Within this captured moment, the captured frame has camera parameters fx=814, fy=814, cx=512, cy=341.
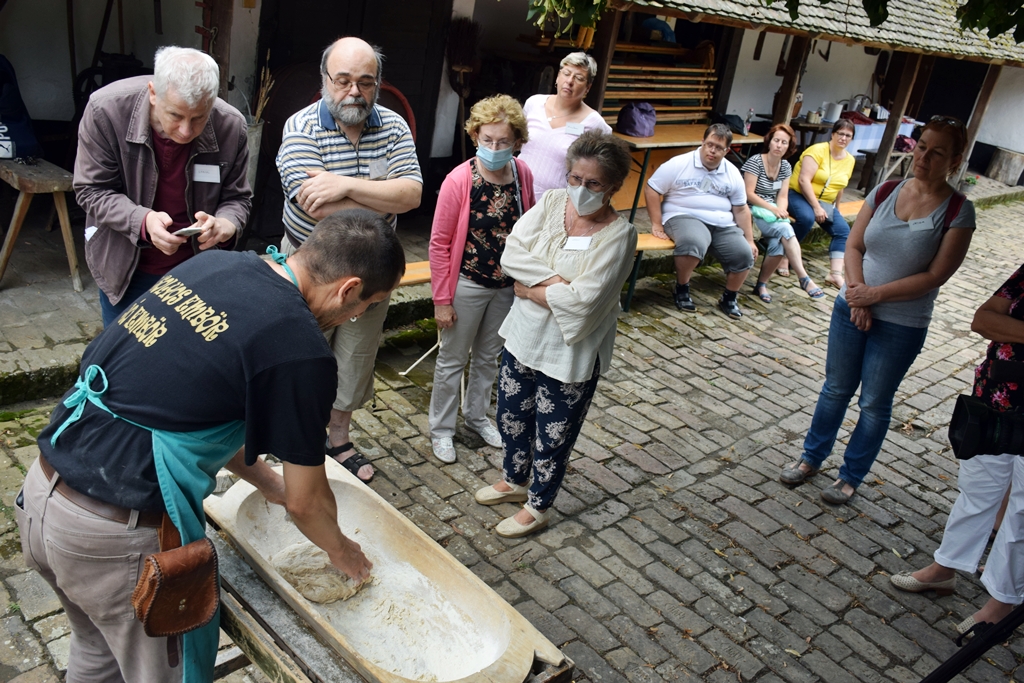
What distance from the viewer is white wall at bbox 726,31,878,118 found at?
11688 millimetres

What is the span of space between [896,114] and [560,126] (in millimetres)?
9385

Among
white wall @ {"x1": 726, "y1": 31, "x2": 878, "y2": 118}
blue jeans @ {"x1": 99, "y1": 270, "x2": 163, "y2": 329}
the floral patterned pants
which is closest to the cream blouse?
the floral patterned pants

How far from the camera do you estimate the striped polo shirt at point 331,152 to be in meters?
3.73

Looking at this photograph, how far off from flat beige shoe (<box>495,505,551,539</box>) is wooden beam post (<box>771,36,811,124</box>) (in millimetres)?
8379

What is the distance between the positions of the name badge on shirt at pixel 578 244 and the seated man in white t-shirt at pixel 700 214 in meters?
3.67

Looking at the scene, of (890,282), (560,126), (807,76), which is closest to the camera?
(890,282)

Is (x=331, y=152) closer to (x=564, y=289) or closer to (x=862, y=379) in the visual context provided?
(x=564, y=289)

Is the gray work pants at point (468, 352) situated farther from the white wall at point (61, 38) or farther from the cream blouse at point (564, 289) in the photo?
the white wall at point (61, 38)

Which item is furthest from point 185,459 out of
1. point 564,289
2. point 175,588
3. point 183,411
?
point 564,289

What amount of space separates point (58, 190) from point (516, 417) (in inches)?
126

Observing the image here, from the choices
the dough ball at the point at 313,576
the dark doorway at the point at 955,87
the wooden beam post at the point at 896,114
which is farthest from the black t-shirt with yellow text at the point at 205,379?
the dark doorway at the point at 955,87

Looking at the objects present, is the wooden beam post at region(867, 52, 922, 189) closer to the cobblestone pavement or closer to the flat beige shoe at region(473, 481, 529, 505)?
the cobblestone pavement

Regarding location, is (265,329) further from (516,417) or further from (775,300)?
(775,300)

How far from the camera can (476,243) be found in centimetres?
426
